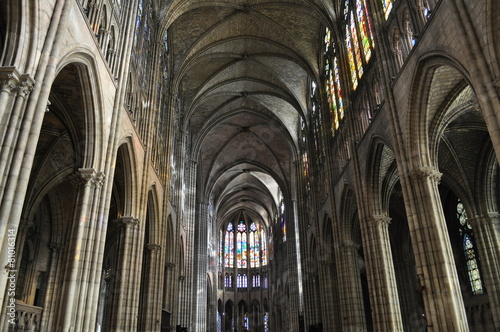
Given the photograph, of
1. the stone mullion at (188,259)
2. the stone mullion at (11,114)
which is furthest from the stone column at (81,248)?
the stone mullion at (188,259)

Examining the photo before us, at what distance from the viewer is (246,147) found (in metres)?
37.4

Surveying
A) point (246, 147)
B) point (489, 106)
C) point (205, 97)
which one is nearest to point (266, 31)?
point (205, 97)

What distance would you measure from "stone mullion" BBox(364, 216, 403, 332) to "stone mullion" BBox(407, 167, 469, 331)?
155 inches

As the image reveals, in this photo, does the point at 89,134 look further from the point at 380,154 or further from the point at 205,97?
the point at 205,97

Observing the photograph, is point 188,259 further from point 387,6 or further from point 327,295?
point 387,6

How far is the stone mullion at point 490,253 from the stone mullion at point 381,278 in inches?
160

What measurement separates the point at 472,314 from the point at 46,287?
19729mm

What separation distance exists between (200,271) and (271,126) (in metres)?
13.4

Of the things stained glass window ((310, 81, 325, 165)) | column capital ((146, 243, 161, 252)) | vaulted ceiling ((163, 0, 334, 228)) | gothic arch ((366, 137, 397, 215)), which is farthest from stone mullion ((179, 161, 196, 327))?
gothic arch ((366, 137, 397, 215))

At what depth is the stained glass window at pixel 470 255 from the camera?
18.4m

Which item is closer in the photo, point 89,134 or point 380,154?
point 89,134

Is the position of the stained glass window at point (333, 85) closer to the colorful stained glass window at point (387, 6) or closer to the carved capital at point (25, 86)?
the colorful stained glass window at point (387, 6)

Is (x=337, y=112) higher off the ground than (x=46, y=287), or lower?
higher

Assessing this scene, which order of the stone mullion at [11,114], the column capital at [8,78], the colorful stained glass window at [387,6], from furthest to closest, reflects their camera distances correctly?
the colorful stained glass window at [387,6]
the column capital at [8,78]
the stone mullion at [11,114]
